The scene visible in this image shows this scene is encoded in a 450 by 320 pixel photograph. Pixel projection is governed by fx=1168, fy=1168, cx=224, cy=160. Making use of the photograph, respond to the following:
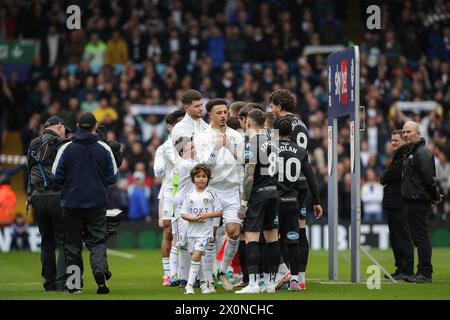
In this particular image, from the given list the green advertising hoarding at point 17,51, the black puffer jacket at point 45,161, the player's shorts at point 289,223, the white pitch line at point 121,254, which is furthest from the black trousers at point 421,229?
the green advertising hoarding at point 17,51

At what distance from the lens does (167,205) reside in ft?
56.9

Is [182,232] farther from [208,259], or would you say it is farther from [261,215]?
[261,215]

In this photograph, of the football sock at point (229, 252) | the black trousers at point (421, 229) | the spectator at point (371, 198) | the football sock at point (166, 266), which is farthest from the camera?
the spectator at point (371, 198)

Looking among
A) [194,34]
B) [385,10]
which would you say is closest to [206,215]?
[194,34]

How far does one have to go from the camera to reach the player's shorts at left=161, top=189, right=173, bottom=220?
56.6ft

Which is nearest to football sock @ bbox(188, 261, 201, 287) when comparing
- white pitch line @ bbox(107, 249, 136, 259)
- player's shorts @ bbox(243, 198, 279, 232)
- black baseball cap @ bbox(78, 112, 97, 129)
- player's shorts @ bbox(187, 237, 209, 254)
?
player's shorts @ bbox(187, 237, 209, 254)

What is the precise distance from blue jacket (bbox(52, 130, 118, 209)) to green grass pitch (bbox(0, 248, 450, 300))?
1208 millimetres

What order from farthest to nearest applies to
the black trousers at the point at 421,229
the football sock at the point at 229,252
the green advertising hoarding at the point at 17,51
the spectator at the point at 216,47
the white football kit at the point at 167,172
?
the spectator at the point at 216,47 → the green advertising hoarding at the point at 17,51 → the black trousers at the point at 421,229 → the white football kit at the point at 167,172 → the football sock at the point at 229,252

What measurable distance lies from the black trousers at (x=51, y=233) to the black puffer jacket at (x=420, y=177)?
17.2 feet

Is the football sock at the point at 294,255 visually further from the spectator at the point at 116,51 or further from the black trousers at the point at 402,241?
the spectator at the point at 116,51

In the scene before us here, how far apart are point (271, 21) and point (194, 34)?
2.50 m

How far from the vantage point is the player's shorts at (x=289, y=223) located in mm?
15312
